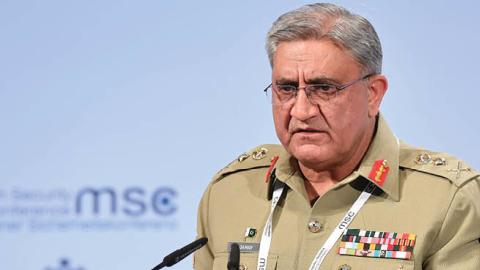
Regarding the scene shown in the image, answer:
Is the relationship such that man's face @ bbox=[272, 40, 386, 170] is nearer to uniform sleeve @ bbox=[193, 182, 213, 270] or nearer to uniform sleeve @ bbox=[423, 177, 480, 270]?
uniform sleeve @ bbox=[423, 177, 480, 270]

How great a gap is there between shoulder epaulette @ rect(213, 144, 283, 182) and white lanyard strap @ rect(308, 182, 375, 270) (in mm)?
311

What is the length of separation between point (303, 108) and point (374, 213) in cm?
29

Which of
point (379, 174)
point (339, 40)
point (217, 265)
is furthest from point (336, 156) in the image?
point (217, 265)

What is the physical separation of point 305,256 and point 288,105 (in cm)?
34

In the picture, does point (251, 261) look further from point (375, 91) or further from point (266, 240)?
point (375, 91)

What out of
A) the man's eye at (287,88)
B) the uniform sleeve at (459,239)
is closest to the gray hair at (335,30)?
the man's eye at (287,88)

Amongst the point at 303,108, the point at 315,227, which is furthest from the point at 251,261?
the point at 303,108

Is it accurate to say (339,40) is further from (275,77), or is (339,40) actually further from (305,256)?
(305,256)

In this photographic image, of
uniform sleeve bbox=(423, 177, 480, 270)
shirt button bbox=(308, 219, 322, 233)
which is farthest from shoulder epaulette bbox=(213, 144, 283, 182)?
uniform sleeve bbox=(423, 177, 480, 270)

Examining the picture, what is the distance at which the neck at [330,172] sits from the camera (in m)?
2.25

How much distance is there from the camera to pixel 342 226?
218cm

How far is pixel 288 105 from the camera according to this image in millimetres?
2139

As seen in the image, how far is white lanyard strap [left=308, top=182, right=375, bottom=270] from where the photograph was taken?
214 centimetres

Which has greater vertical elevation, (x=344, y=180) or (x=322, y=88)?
(x=322, y=88)
